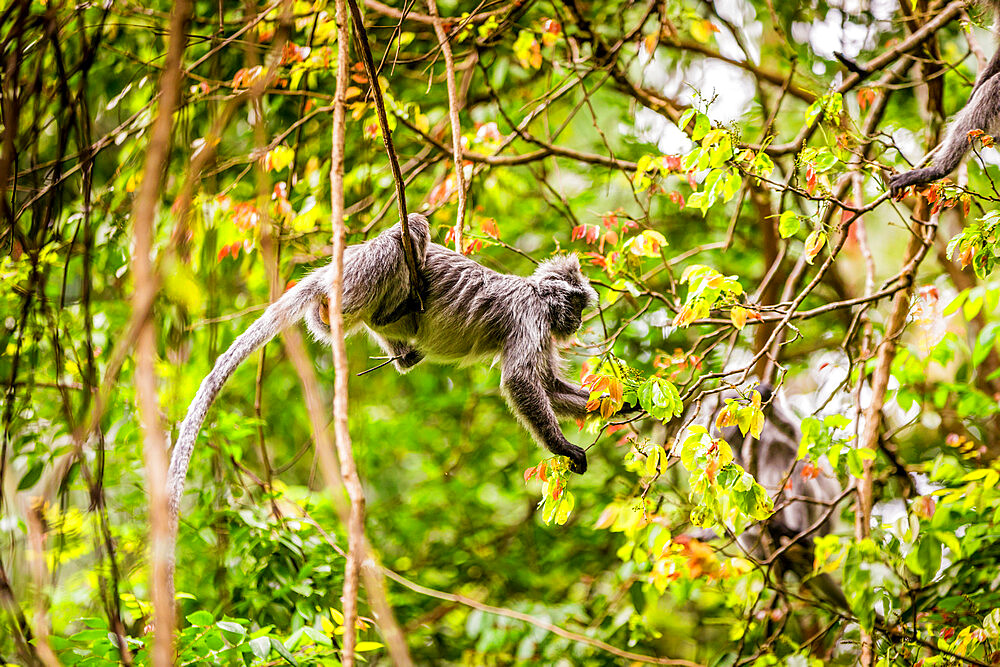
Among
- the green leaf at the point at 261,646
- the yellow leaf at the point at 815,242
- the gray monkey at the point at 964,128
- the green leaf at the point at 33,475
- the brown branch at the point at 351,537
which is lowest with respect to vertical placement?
the green leaf at the point at 261,646

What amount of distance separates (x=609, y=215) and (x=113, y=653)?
9.56 feet

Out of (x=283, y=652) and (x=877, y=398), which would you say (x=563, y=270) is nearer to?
(x=877, y=398)

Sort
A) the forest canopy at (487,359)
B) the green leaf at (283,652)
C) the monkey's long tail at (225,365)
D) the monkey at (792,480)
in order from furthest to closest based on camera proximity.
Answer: the monkey at (792,480) → the green leaf at (283,652) → the monkey's long tail at (225,365) → the forest canopy at (487,359)

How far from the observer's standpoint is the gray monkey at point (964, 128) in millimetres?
3332

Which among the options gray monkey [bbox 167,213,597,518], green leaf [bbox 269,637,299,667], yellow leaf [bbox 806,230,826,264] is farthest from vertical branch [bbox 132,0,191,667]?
yellow leaf [bbox 806,230,826,264]

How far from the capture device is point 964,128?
3635 millimetres

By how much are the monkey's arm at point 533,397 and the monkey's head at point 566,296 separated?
168 mm

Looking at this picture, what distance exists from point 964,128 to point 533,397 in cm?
230

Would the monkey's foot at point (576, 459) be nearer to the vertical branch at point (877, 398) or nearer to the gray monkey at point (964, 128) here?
the vertical branch at point (877, 398)

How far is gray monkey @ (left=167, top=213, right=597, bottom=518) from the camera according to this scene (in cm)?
319

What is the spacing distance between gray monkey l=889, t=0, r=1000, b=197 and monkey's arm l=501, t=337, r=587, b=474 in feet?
5.21

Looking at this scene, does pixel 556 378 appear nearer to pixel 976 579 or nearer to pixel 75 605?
pixel 976 579

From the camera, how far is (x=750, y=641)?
442cm

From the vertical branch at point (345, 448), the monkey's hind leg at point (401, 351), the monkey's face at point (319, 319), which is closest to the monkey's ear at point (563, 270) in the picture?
the monkey's hind leg at point (401, 351)
